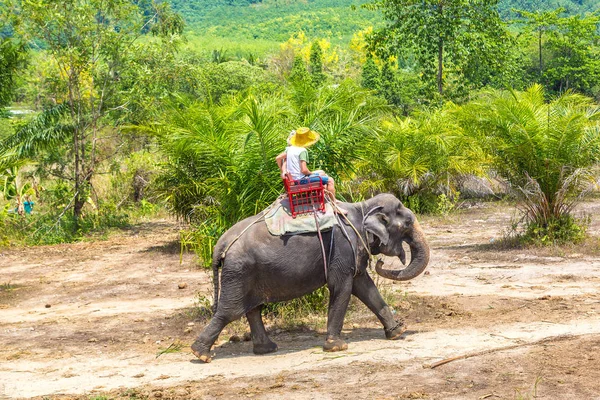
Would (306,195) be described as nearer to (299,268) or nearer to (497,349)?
(299,268)

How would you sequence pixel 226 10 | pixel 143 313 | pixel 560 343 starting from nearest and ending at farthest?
pixel 560 343 → pixel 143 313 → pixel 226 10

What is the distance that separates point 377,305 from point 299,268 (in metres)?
1.02

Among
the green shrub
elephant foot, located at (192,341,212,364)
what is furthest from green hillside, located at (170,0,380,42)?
elephant foot, located at (192,341,212,364)

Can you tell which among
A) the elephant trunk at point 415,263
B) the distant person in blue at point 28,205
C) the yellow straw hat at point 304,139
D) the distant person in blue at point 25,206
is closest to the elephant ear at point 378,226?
the elephant trunk at point 415,263

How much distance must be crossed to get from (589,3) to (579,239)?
17687 cm

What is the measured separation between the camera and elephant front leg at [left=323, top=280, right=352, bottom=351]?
8.31 meters

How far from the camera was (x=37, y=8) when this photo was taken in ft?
60.6

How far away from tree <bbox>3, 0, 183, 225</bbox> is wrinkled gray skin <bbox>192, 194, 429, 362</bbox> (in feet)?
39.8

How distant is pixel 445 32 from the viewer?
2567cm

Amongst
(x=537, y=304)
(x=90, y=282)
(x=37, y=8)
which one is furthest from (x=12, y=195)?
(x=537, y=304)

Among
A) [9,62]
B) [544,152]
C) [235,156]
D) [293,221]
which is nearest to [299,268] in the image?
[293,221]

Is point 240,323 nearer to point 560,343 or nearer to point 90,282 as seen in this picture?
point 560,343

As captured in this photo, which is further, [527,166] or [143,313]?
[527,166]

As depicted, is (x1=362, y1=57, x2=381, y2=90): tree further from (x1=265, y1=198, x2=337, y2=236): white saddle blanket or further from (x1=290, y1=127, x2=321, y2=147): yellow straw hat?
(x1=265, y1=198, x2=337, y2=236): white saddle blanket
